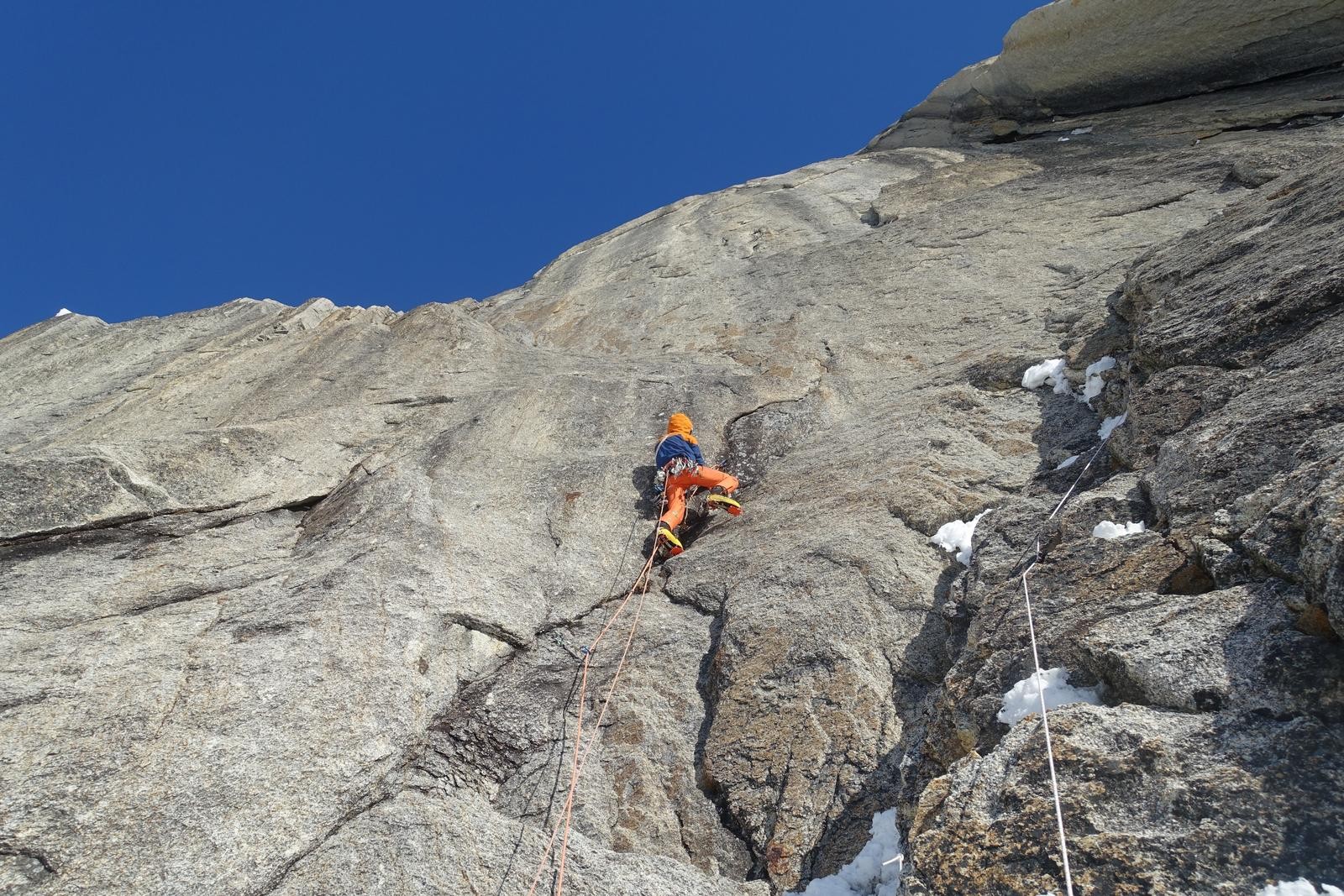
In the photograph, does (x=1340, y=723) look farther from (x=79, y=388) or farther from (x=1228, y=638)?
(x=79, y=388)

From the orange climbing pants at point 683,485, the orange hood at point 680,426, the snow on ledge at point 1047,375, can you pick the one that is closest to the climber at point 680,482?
the orange climbing pants at point 683,485

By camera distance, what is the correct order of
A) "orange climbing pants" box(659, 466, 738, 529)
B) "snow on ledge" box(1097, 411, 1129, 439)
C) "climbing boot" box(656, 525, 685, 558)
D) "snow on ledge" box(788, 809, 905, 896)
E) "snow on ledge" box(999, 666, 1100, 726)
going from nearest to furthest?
"snow on ledge" box(999, 666, 1100, 726) → "snow on ledge" box(788, 809, 905, 896) → "snow on ledge" box(1097, 411, 1129, 439) → "climbing boot" box(656, 525, 685, 558) → "orange climbing pants" box(659, 466, 738, 529)

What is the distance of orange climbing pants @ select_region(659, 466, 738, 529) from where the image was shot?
27.6ft

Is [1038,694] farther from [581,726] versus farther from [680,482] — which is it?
[680,482]

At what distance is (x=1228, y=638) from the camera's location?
3900 millimetres

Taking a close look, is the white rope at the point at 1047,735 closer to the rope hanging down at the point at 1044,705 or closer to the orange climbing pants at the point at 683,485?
the rope hanging down at the point at 1044,705

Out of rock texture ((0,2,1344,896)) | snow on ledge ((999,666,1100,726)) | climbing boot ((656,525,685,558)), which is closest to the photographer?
rock texture ((0,2,1344,896))

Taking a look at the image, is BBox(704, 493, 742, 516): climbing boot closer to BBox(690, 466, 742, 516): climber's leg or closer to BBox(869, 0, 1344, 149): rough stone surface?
BBox(690, 466, 742, 516): climber's leg

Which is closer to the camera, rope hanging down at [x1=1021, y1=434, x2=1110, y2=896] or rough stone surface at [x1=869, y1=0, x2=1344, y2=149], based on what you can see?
rope hanging down at [x1=1021, y1=434, x2=1110, y2=896]

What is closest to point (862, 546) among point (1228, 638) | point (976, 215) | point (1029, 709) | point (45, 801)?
point (1029, 709)

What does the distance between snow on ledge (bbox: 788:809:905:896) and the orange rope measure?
52.0 inches

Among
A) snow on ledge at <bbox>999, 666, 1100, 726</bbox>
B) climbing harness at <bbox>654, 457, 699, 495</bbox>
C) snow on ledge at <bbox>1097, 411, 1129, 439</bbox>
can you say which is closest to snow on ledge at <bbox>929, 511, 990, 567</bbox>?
snow on ledge at <bbox>1097, 411, 1129, 439</bbox>

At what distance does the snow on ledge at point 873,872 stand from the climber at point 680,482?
365 cm

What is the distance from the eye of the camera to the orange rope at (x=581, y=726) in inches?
197
